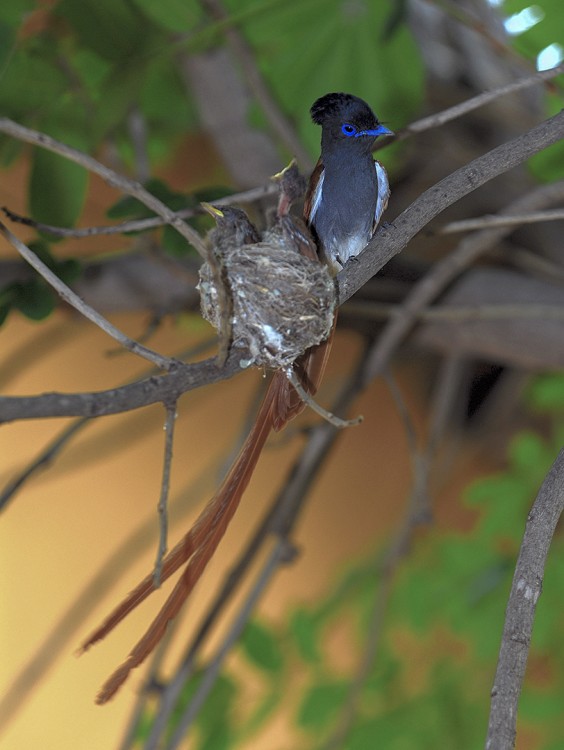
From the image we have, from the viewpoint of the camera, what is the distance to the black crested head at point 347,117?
90 centimetres

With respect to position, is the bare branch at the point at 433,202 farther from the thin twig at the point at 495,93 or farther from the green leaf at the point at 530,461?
the green leaf at the point at 530,461

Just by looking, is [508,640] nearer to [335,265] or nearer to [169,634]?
[335,265]

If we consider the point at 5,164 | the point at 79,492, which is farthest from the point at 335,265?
the point at 79,492

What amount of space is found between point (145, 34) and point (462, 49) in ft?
3.61

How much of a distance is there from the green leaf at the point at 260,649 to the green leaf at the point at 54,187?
33.2 inches

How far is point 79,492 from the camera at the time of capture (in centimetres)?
209

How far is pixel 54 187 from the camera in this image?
1.09 metres

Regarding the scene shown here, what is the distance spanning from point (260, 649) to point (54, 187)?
924 mm

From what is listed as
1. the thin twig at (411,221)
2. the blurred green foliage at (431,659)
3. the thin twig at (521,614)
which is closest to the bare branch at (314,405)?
the thin twig at (411,221)

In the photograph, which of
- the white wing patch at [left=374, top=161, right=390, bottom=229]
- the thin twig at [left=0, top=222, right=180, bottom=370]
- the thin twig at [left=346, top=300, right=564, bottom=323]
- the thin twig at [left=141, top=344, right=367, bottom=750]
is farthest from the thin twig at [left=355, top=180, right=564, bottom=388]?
the thin twig at [left=0, top=222, right=180, bottom=370]

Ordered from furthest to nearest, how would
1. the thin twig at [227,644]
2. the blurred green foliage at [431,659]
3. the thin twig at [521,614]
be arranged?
1. the blurred green foliage at [431,659]
2. the thin twig at [227,644]
3. the thin twig at [521,614]

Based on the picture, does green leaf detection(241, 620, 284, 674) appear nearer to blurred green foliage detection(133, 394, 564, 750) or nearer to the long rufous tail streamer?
blurred green foliage detection(133, 394, 564, 750)

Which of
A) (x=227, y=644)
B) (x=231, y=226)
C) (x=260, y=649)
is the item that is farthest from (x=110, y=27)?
(x=260, y=649)

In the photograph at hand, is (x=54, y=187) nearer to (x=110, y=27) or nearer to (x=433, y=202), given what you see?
(x=110, y=27)
